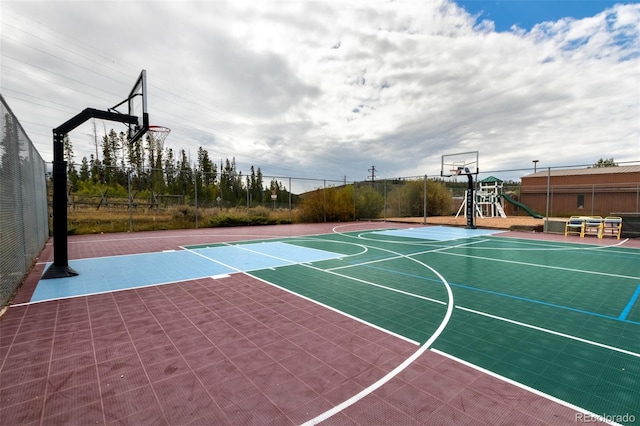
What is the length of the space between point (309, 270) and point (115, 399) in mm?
4976

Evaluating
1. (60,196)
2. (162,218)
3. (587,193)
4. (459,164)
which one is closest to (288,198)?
(162,218)

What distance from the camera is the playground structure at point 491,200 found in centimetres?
2550

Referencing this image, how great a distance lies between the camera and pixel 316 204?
70.0 ft

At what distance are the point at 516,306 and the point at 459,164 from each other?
1473cm

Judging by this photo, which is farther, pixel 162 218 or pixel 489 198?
pixel 489 198

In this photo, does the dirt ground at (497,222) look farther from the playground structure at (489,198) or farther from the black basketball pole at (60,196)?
the black basketball pole at (60,196)

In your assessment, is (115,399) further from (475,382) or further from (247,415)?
(475,382)

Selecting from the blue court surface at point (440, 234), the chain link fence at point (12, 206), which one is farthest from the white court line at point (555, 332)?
the blue court surface at point (440, 234)

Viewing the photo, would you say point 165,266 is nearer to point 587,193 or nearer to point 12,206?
point 12,206

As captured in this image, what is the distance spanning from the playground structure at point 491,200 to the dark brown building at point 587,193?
2.68 m

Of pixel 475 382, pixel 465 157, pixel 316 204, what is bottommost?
pixel 475 382

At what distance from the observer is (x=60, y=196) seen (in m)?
6.47

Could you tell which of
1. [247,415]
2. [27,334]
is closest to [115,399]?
[247,415]

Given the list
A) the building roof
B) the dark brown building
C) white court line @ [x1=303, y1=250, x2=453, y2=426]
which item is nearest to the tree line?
white court line @ [x1=303, y1=250, x2=453, y2=426]
